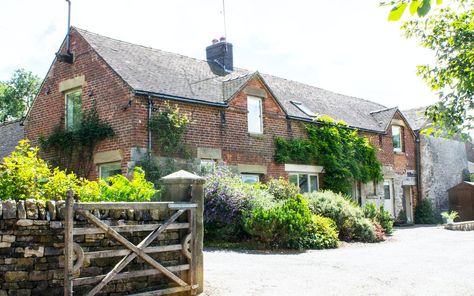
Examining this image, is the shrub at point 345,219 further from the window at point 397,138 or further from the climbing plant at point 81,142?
the window at point 397,138

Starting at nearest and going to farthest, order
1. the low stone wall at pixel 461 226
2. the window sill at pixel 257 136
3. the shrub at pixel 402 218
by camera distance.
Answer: the window sill at pixel 257 136
the low stone wall at pixel 461 226
the shrub at pixel 402 218

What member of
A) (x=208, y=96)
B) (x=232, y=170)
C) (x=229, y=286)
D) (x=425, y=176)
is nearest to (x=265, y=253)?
(x=229, y=286)

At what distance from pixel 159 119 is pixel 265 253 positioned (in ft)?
18.7

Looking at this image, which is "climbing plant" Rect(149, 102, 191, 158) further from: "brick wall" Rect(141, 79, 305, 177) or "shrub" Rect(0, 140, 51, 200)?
"shrub" Rect(0, 140, 51, 200)

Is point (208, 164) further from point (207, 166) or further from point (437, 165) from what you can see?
point (437, 165)

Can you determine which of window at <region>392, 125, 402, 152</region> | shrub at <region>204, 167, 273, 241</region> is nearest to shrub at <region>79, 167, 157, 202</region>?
shrub at <region>204, 167, 273, 241</region>

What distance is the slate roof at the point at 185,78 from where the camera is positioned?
54.2 feet

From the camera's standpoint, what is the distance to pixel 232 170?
17250 mm

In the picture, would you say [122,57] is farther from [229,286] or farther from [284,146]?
[229,286]

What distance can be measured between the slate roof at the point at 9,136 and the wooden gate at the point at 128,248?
1516 cm

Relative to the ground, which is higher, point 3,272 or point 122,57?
point 122,57

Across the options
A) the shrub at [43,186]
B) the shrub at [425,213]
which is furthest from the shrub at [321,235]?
the shrub at [425,213]


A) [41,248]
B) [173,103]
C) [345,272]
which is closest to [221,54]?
[173,103]

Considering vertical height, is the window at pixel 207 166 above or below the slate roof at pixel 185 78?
below
